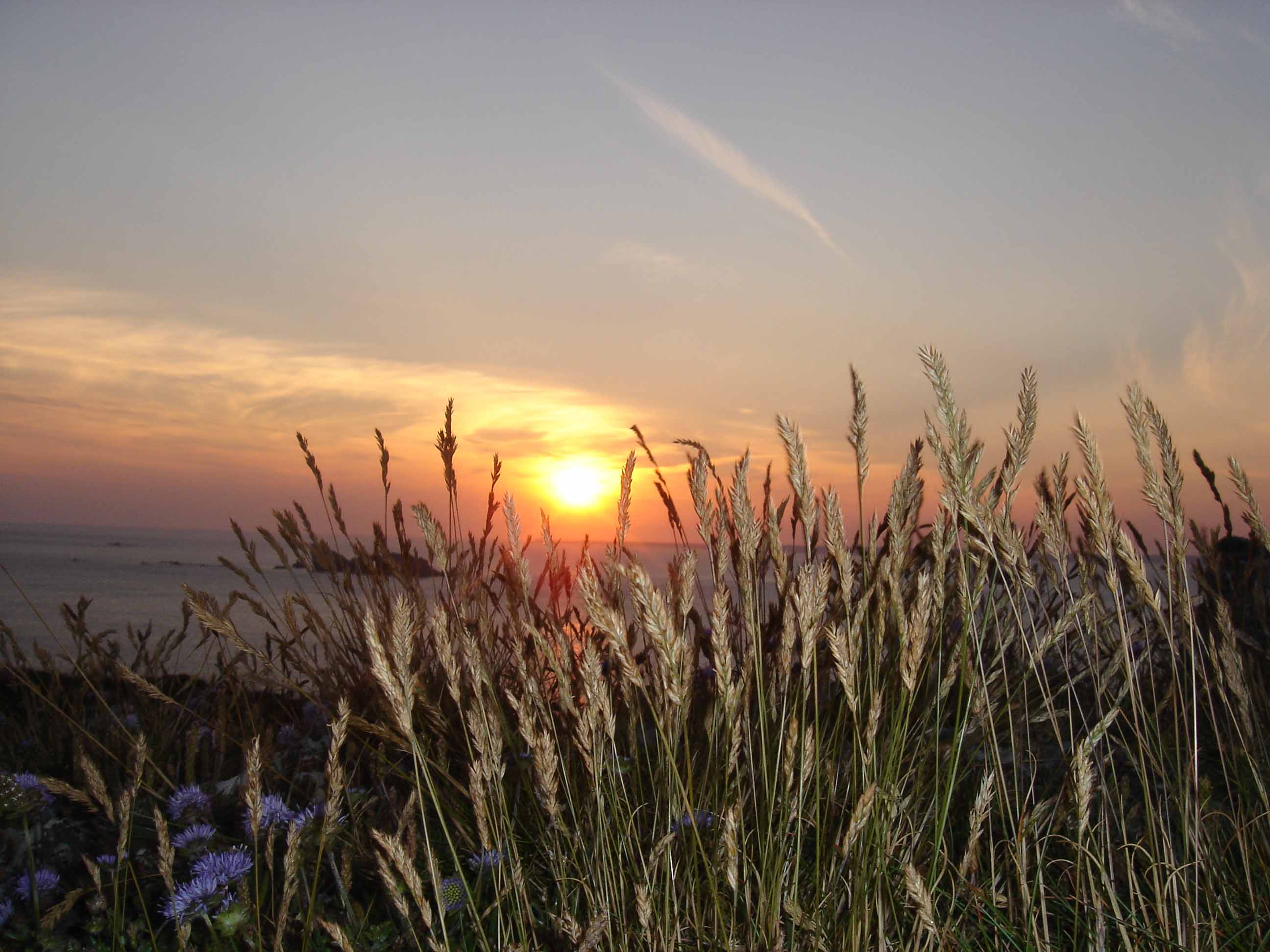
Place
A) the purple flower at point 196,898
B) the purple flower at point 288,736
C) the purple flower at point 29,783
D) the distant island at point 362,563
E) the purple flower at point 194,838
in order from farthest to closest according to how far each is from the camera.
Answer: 1. the purple flower at point 288,736
2. the distant island at point 362,563
3. the purple flower at point 29,783
4. the purple flower at point 194,838
5. the purple flower at point 196,898

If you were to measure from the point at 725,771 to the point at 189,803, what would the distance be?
4.43 ft

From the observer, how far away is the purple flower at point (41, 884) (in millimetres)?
1993

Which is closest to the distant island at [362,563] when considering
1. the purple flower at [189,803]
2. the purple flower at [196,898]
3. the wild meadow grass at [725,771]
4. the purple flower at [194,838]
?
the wild meadow grass at [725,771]

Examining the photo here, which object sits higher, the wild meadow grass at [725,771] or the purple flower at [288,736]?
the wild meadow grass at [725,771]

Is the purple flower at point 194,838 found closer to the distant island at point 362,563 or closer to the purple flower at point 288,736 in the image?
the distant island at point 362,563

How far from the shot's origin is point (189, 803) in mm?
2139

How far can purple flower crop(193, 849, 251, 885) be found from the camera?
1.79 meters

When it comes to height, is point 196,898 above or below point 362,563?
below

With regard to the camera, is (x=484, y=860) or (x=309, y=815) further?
(x=309, y=815)

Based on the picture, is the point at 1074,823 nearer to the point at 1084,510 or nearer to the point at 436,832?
the point at 1084,510

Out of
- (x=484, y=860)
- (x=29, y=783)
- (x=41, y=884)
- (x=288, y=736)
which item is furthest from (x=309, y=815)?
(x=288, y=736)

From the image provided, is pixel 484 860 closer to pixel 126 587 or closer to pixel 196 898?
pixel 196 898

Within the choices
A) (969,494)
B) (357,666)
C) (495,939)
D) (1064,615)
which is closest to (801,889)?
(495,939)

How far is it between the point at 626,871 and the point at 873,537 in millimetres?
844
